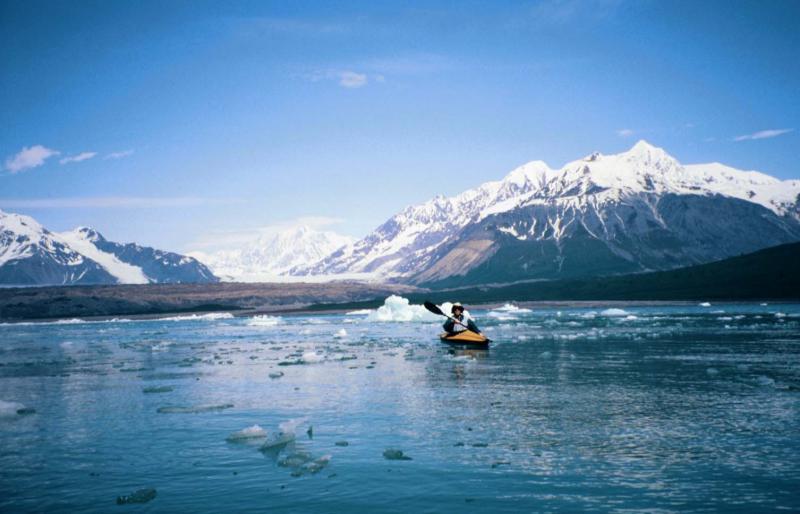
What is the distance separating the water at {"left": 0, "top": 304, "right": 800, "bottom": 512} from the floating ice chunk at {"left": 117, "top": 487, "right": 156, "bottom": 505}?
26 cm

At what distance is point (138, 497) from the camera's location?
651 inches

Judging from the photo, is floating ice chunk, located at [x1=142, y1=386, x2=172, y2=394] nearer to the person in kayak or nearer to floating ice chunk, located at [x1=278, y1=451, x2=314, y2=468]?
floating ice chunk, located at [x1=278, y1=451, x2=314, y2=468]

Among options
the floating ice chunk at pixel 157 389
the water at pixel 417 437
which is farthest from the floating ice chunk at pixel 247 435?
the floating ice chunk at pixel 157 389

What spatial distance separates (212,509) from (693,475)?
1140 centimetres

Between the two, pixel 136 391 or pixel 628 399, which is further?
pixel 136 391

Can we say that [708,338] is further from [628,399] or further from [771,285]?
[771,285]

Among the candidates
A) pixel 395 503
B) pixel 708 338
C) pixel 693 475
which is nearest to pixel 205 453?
pixel 395 503

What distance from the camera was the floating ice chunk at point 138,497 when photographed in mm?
16406

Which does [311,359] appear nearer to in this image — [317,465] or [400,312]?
[317,465]

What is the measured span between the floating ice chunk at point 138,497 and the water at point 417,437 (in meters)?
0.26

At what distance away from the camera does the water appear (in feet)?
54.0

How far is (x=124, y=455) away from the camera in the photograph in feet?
69.3

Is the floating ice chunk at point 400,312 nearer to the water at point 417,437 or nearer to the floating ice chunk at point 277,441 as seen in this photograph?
the water at point 417,437

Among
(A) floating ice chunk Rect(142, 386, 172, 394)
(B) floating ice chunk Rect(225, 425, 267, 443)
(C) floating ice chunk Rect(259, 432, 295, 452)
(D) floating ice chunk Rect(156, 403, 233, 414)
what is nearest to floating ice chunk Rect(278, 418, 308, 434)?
(C) floating ice chunk Rect(259, 432, 295, 452)
